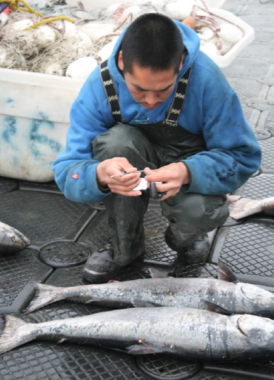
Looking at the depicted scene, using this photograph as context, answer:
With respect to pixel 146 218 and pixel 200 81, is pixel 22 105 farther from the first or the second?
pixel 200 81

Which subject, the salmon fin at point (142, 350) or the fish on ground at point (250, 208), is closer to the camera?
the salmon fin at point (142, 350)

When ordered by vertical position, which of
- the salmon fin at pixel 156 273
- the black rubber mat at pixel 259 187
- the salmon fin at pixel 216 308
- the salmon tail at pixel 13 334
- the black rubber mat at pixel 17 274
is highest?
the salmon fin at pixel 216 308

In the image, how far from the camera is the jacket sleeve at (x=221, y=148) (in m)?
2.75

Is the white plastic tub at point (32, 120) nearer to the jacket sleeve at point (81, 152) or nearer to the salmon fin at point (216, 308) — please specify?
the jacket sleeve at point (81, 152)

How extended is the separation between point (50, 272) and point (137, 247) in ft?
1.72

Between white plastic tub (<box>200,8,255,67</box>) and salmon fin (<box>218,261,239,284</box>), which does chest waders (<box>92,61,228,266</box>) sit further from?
white plastic tub (<box>200,8,255,67</box>)

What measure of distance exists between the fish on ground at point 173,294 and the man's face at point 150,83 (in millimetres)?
943

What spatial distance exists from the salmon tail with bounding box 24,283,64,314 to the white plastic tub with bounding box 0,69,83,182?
1369 millimetres

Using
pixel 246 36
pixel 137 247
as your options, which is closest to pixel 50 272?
pixel 137 247

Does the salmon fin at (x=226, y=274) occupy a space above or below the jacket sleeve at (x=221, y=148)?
below

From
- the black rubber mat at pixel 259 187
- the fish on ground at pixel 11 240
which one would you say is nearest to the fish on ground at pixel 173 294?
the fish on ground at pixel 11 240

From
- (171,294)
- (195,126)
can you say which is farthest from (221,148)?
(171,294)

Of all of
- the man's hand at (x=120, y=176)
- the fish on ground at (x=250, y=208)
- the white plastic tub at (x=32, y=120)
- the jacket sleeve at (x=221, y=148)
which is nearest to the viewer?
the man's hand at (x=120, y=176)

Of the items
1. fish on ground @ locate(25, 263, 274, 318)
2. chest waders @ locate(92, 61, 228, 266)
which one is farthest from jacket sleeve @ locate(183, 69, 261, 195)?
fish on ground @ locate(25, 263, 274, 318)
